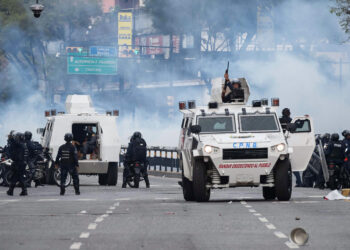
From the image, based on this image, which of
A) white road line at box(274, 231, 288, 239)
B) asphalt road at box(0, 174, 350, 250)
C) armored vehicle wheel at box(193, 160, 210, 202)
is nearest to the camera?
asphalt road at box(0, 174, 350, 250)

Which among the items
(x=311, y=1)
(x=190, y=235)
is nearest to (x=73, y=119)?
(x=190, y=235)

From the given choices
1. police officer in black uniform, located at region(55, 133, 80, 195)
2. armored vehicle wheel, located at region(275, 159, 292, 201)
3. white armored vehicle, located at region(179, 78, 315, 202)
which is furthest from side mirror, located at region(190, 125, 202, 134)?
police officer in black uniform, located at region(55, 133, 80, 195)

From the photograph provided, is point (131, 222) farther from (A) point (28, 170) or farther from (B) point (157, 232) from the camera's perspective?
(A) point (28, 170)

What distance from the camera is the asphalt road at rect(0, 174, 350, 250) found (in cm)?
1440

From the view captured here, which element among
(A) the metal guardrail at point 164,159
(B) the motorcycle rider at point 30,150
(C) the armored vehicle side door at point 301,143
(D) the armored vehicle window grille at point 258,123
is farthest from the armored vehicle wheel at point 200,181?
(A) the metal guardrail at point 164,159

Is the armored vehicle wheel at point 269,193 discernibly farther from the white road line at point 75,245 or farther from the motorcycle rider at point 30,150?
the white road line at point 75,245

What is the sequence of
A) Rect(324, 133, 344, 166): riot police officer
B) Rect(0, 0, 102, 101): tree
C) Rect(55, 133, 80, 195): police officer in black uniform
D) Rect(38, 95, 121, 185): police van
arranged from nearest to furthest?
Rect(55, 133, 80, 195): police officer in black uniform
Rect(324, 133, 344, 166): riot police officer
Rect(38, 95, 121, 185): police van
Rect(0, 0, 102, 101): tree

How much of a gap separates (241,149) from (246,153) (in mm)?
135

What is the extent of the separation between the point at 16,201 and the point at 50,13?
52.1 meters

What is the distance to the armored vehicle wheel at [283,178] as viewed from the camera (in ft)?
77.7

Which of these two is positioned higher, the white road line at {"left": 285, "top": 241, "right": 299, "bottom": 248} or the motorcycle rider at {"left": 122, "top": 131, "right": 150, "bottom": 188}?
the motorcycle rider at {"left": 122, "top": 131, "right": 150, "bottom": 188}

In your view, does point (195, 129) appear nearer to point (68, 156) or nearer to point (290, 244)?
point (68, 156)

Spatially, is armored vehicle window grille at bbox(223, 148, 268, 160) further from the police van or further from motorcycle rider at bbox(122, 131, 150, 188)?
the police van

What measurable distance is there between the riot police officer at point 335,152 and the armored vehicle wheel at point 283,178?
20.6 ft
